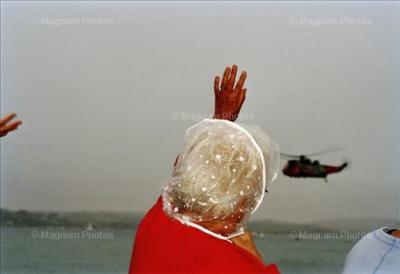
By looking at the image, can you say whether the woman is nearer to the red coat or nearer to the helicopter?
the red coat

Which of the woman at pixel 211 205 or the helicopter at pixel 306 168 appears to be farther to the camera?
the helicopter at pixel 306 168

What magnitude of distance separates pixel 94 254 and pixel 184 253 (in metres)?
6.99

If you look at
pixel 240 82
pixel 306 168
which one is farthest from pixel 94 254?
pixel 240 82

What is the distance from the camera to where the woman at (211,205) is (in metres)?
1.07

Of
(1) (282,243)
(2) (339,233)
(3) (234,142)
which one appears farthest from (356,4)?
(1) (282,243)

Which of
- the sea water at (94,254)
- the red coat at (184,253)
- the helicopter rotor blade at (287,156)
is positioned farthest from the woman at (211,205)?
the sea water at (94,254)

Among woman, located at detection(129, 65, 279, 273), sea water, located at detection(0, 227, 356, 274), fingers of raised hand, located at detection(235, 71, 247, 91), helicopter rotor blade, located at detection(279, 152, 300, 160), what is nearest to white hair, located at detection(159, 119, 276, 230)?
woman, located at detection(129, 65, 279, 273)

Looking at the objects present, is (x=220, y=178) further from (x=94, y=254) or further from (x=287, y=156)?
(x=94, y=254)

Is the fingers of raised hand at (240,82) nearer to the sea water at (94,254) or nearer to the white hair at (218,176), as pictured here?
the white hair at (218,176)

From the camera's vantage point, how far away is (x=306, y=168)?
19.5 ft

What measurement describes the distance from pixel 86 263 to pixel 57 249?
2.98ft

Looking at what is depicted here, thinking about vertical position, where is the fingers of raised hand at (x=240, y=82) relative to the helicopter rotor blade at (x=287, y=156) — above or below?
above

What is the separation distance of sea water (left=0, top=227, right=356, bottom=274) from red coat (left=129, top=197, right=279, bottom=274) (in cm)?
479

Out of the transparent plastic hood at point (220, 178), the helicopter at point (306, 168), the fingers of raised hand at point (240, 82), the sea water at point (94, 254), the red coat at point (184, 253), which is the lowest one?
the sea water at point (94, 254)
